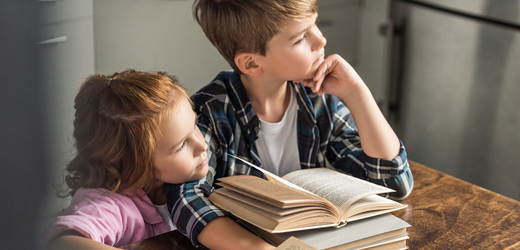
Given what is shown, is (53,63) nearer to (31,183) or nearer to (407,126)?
(31,183)

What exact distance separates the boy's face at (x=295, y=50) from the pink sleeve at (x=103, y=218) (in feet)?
1.34

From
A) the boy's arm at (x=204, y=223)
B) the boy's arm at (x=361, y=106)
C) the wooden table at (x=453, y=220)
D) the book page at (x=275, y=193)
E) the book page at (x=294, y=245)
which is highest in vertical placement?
the boy's arm at (x=361, y=106)

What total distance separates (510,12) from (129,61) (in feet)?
4.62

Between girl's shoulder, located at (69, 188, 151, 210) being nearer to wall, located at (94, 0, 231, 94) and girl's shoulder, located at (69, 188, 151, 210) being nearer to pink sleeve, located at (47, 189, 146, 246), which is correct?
pink sleeve, located at (47, 189, 146, 246)

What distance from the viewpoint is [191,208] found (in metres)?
0.74

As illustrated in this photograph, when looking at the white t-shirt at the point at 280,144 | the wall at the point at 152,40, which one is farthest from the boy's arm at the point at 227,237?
the wall at the point at 152,40

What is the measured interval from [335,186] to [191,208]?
0.27 m

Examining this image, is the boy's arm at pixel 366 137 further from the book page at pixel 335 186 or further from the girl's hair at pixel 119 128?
the girl's hair at pixel 119 128

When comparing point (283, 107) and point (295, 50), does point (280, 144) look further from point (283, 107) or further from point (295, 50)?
point (295, 50)

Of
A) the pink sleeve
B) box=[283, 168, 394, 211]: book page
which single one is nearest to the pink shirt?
the pink sleeve

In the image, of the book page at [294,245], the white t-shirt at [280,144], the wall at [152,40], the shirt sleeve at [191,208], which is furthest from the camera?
the wall at [152,40]

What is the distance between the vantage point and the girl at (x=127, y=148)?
750 mm

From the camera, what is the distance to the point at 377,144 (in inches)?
36.5

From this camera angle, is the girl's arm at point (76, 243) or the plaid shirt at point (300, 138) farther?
the plaid shirt at point (300, 138)
